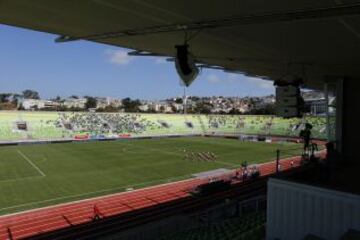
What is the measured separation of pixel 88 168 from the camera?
27922 mm

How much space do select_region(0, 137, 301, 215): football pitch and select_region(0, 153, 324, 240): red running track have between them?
0.90 m

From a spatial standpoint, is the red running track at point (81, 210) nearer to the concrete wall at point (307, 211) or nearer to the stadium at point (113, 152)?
the stadium at point (113, 152)

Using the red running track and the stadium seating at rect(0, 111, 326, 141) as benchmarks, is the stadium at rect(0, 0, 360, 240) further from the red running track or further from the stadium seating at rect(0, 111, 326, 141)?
the stadium seating at rect(0, 111, 326, 141)

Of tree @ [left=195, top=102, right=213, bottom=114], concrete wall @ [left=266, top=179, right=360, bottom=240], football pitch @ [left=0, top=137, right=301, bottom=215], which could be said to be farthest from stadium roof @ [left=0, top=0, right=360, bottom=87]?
tree @ [left=195, top=102, right=213, bottom=114]

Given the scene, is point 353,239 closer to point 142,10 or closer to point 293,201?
point 293,201

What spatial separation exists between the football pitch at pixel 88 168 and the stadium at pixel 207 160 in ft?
0.32

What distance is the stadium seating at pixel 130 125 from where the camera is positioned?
44438 millimetres

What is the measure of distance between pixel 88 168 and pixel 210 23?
23.6 metres

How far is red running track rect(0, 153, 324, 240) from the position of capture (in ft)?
50.3

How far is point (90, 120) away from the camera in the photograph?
5291 centimetres

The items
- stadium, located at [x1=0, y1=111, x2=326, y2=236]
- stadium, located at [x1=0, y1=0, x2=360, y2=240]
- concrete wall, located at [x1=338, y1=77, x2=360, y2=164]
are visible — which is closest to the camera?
stadium, located at [x1=0, y1=0, x2=360, y2=240]

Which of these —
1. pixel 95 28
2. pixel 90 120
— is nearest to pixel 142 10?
pixel 95 28

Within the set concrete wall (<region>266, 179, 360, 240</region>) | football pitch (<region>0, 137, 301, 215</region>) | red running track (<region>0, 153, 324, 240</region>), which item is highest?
concrete wall (<region>266, 179, 360, 240</region>)

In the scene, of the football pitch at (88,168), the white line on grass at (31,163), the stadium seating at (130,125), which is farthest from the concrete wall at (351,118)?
the stadium seating at (130,125)
